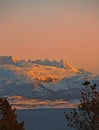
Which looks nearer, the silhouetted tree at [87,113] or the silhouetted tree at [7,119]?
the silhouetted tree at [87,113]

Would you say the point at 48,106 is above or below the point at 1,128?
above

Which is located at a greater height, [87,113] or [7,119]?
[7,119]

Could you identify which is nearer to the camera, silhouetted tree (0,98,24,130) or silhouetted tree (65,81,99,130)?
silhouetted tree (65,81,99,130)

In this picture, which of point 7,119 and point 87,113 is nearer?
point 87,113

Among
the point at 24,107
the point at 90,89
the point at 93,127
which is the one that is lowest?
the point at 93,127

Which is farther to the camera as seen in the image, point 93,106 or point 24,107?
point 24,107

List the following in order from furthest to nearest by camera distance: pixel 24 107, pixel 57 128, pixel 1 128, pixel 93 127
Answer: pixel 24 107, pixel 57 128, pixel 1 128, pixel 93 127

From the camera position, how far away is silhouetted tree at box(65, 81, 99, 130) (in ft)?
68.8

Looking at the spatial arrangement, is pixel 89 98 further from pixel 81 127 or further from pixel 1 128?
pixel 1 128

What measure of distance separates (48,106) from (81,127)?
178081 mm

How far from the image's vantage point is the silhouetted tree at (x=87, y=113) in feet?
68.8

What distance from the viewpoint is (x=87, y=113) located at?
2119 centimetres

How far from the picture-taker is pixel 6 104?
25.2 metres

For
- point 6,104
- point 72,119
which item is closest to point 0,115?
point 6,104
